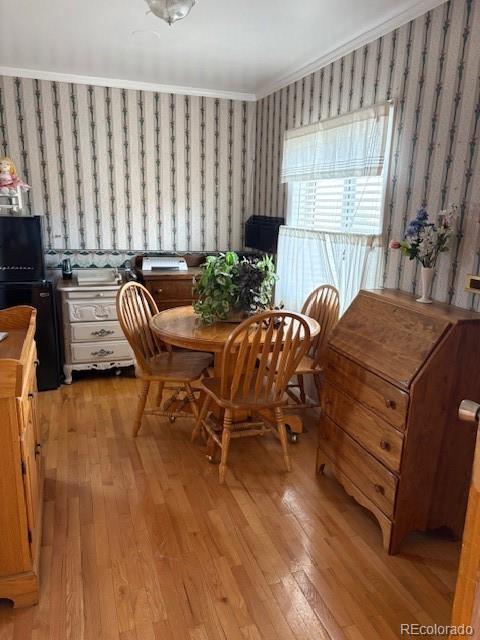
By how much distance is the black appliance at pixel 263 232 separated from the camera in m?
3.95

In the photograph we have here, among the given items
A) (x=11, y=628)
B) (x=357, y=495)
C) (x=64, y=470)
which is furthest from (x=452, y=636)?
(x=64, y=470)

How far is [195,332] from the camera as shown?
2512 millimetres

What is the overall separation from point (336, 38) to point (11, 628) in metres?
3.30

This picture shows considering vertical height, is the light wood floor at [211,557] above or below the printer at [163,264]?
below

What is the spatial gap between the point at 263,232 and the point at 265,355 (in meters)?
2.07

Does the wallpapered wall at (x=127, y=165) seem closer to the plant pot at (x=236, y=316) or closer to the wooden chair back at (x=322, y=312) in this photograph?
the wooden chair back at (x=322, y=312)

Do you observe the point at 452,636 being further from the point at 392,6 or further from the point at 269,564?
the point at 392,6

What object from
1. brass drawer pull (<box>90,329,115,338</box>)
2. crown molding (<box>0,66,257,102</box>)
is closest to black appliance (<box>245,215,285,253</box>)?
crown molding (<box>0,66,257,102</box>)

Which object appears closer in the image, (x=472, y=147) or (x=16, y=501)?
(x=16, y=501)

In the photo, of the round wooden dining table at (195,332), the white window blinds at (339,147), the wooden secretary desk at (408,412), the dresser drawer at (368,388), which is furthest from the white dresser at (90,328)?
the wooden secretary desk at (408,412)

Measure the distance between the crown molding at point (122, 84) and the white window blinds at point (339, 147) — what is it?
89cm

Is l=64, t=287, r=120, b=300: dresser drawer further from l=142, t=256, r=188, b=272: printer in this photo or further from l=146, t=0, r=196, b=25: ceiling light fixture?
l=146, t=0, r=196, b=25: ceiling light fixture

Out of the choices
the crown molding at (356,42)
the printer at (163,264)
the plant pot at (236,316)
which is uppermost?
the crown molding at (356,42)

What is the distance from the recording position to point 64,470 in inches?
98.6
